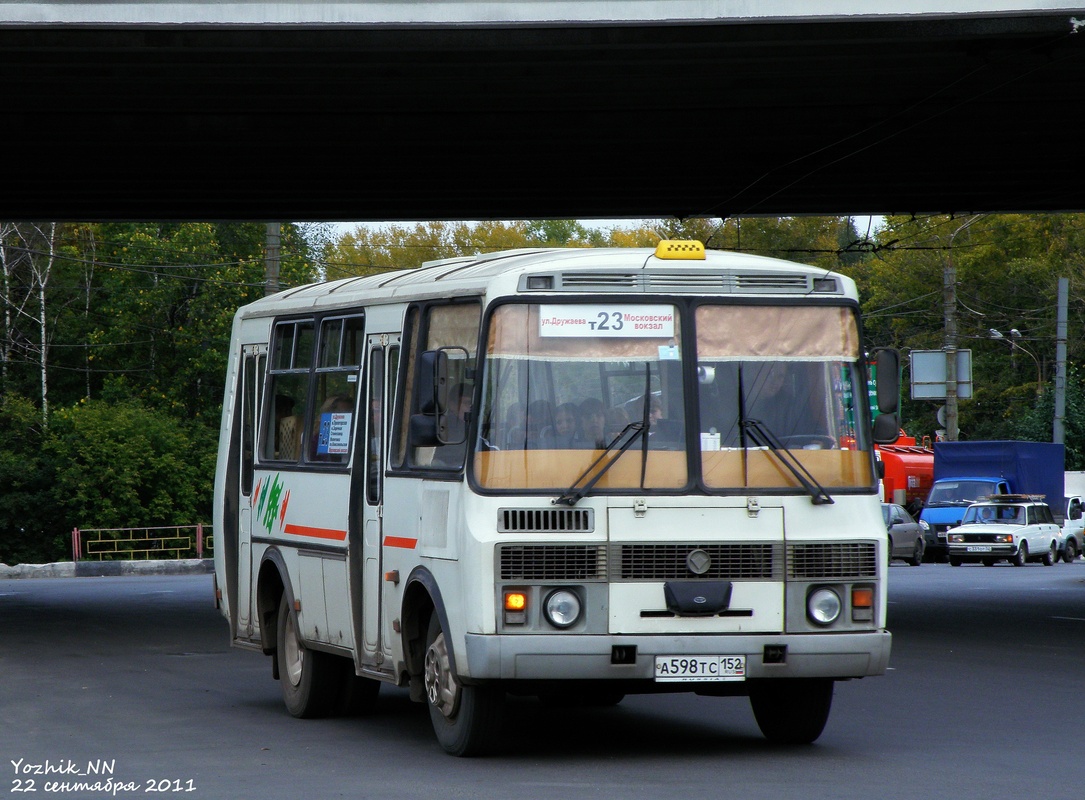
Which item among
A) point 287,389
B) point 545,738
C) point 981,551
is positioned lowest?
point 981,551

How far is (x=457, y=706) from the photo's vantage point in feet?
31.7

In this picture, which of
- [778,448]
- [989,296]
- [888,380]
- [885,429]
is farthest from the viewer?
[989,296]

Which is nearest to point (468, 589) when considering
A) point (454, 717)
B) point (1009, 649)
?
point (454, 717)

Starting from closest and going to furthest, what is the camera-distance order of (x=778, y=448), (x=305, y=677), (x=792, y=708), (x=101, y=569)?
(x=778, y=448) → (x=792, y=708) → (x=305, y=677) → (x=101, y=569)

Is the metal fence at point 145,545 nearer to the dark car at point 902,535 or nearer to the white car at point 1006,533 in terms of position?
the dark car at point 902,535

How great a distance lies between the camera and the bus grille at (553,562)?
9.22 metres

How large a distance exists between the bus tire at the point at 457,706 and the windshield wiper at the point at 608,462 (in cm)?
109

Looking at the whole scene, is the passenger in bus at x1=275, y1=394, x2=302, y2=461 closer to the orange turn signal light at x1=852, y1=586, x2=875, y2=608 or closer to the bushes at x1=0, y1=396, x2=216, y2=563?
the orange turn signal light at x1=852, y1=586, x2=875, y2=608

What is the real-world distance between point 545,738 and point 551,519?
212 cm

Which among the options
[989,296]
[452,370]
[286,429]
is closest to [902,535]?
[989,296]

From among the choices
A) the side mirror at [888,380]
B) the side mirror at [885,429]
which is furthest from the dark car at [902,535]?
the side mirror at [888,380]

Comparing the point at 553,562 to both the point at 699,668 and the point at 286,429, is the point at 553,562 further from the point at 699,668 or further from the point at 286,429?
the point at 286,429

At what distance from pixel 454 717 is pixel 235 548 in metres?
4.30

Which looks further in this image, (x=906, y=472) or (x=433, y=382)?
(x=906, y=472)
